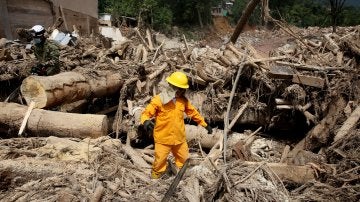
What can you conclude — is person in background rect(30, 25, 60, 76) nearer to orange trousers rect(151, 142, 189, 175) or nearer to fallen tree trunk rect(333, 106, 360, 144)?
orange trousers rect(151, 142, 189, 175)

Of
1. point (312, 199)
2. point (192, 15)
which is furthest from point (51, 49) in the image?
point (192, 15)

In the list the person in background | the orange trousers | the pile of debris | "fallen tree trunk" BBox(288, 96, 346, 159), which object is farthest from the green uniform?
"fallen tree trunk" BBox(288, 96, 346, 159)

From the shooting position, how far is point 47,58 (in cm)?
739

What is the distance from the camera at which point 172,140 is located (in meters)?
5.31

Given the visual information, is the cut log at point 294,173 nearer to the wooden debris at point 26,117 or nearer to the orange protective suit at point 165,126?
the orange protective suit at point 165,126

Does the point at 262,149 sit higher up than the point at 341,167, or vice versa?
the point at 341,167

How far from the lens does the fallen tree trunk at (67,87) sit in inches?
238

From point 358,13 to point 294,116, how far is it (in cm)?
3432

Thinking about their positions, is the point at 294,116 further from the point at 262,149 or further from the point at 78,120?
the point at 78,120

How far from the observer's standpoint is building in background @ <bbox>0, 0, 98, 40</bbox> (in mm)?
10609

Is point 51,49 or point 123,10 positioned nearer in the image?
point 51,49

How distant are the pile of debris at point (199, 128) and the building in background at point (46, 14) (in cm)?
198

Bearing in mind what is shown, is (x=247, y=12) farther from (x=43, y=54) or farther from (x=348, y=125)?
(x=43, y=54)

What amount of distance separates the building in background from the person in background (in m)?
3.74
